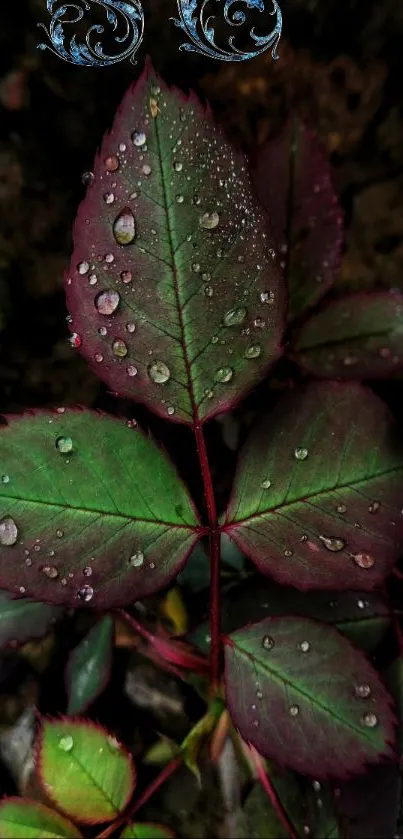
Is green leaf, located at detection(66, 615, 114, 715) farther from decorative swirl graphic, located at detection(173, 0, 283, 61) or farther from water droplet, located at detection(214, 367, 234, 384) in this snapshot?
decorative swirl graphic, located at detection(173, 0, 283, 61)

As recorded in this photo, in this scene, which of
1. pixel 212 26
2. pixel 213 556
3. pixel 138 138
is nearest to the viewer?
pixel 138 138

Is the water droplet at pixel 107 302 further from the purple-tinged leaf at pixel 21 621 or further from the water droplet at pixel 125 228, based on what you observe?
the purple-tinged leaf at pixel 21 621

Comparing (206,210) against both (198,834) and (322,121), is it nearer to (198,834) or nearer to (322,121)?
(322,121)

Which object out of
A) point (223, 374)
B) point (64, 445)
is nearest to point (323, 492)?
point (223, 374)

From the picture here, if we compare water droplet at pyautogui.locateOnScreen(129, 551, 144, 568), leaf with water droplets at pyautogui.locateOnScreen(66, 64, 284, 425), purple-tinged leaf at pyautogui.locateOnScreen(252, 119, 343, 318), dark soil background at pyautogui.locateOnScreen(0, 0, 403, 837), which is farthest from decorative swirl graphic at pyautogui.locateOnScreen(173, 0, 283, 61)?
water droplet at pyautogui.locateOnScreen(129, 551, 144, 568)

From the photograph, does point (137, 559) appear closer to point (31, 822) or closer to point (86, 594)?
point (86, 594)

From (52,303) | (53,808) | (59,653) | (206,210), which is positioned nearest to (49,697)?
(59,653)

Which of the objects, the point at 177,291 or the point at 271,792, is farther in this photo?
the point at 271,792
